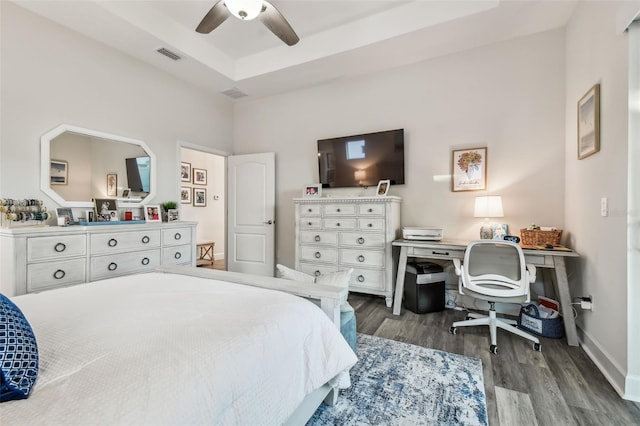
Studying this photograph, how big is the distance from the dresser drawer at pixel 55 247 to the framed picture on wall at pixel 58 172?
28.3 inches

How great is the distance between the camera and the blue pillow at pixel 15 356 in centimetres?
64

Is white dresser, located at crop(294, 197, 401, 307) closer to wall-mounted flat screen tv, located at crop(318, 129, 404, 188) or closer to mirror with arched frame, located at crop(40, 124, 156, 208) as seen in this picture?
wall-mounted flat screen tv, located at crop(318, 129, 404, 188)

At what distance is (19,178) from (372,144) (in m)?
3.52

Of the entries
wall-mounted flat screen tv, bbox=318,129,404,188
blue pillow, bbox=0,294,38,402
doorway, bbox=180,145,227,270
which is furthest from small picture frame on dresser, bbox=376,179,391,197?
doorway, bbox=180,145,227,270

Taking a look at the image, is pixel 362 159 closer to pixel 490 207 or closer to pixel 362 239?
pixel 362 239

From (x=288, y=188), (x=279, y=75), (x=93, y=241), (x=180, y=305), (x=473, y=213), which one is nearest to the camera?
(x=180, y=305)

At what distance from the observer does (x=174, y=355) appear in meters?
0.81

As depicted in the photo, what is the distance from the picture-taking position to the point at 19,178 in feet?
8.18

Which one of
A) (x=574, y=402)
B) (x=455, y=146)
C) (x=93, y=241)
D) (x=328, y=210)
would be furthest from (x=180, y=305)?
(x=455, y=146)

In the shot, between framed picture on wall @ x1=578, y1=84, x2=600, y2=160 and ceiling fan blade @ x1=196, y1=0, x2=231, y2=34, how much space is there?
2874mm

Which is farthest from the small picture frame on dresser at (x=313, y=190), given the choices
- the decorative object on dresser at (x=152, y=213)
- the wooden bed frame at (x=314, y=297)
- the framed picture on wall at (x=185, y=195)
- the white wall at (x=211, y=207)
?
the framed picture on wall at (x=185, y=195)

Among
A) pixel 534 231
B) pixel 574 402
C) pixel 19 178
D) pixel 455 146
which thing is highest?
pixel 455 146

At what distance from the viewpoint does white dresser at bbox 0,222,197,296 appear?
2102 mm

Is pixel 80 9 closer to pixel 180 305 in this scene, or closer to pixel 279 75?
pixel 279 75
